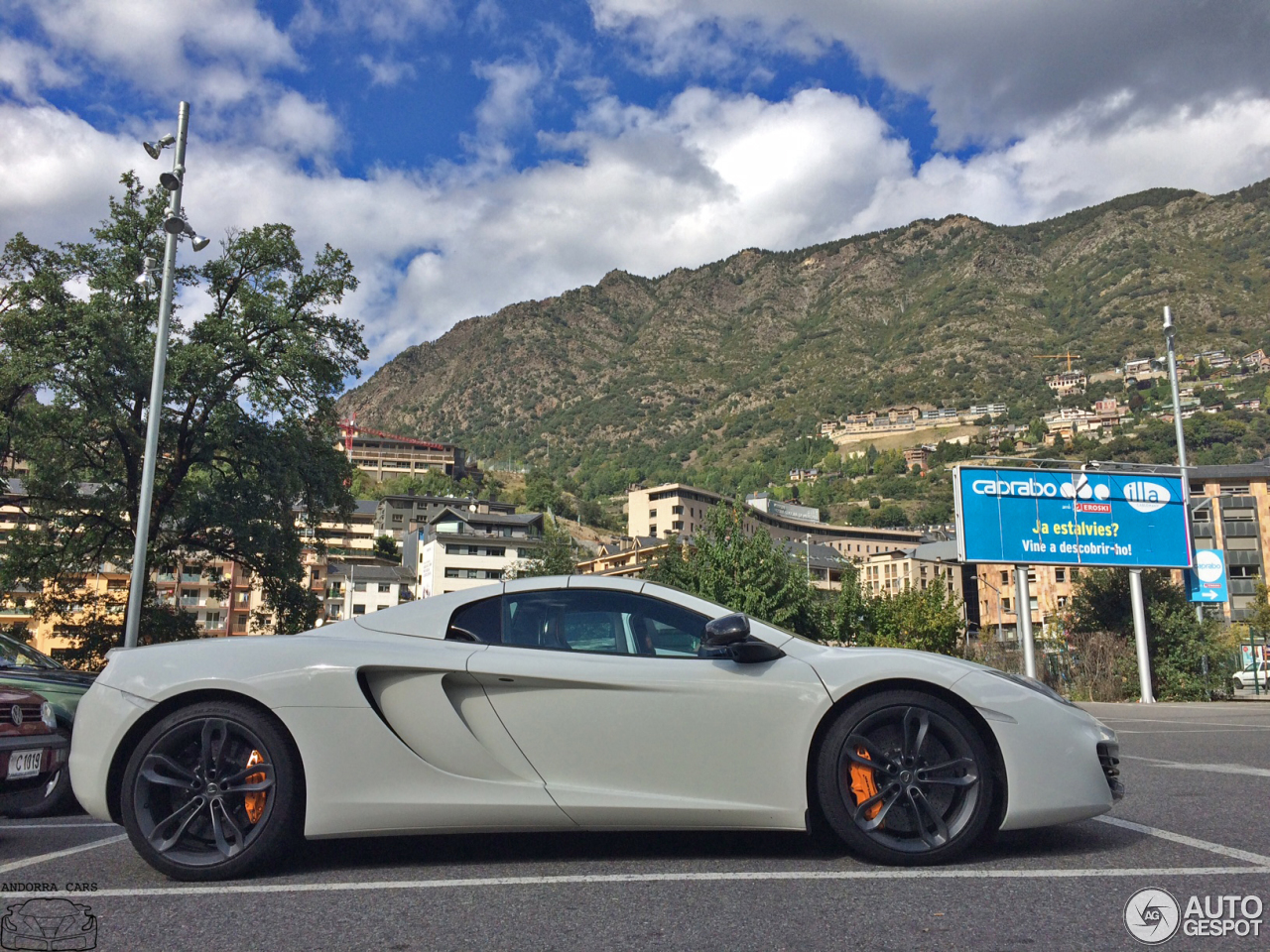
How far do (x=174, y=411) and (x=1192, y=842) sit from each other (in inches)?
938

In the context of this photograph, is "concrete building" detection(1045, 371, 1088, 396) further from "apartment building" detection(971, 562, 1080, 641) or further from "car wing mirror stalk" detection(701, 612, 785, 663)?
"car wing mirror stalk" detection(701, 612, 785, 663)

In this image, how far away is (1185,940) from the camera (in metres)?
2.68

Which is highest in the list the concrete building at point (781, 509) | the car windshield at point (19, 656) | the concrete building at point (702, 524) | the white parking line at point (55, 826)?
the concrete building at point (781, 509)

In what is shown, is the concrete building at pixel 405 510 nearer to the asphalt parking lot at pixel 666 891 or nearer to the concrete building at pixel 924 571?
the concrete building at pixel 924 571

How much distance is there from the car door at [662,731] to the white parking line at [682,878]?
25 centimetres

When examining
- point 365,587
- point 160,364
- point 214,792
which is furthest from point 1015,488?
point 365,587

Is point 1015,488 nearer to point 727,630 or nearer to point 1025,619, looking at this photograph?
point 1025,619

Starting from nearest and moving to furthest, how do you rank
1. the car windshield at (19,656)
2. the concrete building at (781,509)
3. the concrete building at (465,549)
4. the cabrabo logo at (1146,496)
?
the car windshield at (19,656), the cabrabo logo at (1146,496), the concrete building at (465,549), the concrete building at (781,509)

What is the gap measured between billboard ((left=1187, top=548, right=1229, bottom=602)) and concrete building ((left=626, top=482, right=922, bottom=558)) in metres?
88.7

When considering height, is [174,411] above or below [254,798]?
above

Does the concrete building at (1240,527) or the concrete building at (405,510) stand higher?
the concrete building at (405,510)

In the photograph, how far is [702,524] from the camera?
126 metres

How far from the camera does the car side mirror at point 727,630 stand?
3.64 metres

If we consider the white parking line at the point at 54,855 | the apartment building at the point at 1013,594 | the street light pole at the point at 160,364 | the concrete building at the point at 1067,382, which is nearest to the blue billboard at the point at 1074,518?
the street light pole at the point at 160,364
